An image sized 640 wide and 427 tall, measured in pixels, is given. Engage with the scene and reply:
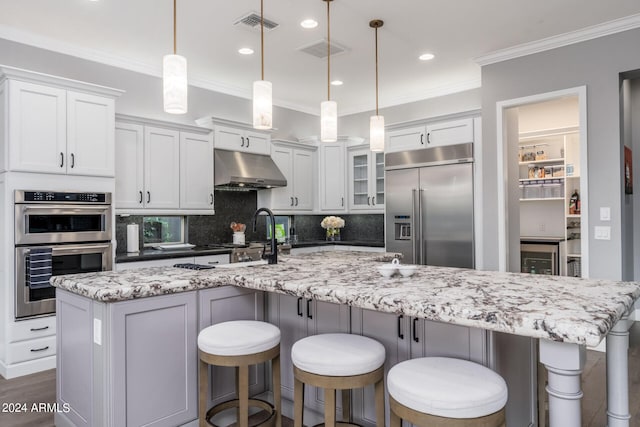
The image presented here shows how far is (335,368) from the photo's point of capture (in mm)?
1738

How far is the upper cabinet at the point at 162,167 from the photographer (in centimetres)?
417

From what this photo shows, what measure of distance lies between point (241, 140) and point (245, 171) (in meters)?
0.45

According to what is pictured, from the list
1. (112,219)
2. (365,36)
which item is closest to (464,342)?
(365,36)

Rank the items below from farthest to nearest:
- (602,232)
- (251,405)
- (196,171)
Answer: (196,171)
(602,232)
(251,405)

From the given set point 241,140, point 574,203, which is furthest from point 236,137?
point 574,203

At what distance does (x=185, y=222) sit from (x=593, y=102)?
4356 mm

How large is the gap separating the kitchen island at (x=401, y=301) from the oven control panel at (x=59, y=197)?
4.62ft

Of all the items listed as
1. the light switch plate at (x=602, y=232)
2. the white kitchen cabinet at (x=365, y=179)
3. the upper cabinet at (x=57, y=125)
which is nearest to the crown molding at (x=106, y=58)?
the upper cabinet at (x=57, y=125)

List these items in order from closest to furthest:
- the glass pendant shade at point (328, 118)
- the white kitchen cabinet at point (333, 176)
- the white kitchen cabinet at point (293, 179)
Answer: the glass pendant shade at point (328, 118)
the white kitchen cabinet at point (293, 179)
the white kitchen cabinet at point (333, 176)

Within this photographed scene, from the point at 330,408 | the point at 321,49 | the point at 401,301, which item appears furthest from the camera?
the point at 321,49

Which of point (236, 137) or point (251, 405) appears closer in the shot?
point (251, 405)

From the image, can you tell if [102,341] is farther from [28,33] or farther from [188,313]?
[28,33]

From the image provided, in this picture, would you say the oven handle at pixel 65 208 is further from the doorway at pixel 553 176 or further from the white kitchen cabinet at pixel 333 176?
the doorway at pixel 553 176

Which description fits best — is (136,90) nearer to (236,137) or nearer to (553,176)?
(236,137)
